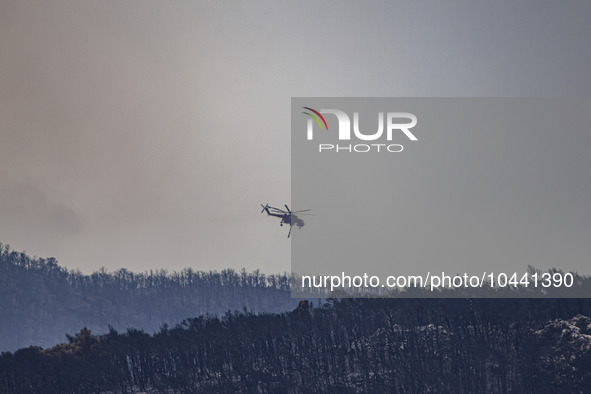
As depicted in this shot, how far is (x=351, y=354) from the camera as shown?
5674 inches

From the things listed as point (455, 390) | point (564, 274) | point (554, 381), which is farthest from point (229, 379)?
point (564, 274)

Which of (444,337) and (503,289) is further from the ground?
(503,289)

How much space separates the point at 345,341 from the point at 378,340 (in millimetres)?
5920

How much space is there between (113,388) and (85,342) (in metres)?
13.5

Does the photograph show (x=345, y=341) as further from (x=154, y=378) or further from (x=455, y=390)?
(x=154, y=378)

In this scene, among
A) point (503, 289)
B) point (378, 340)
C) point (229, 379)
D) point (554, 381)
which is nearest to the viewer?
point (554, 381)

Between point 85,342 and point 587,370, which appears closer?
point 587,370

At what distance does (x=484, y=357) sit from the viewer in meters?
138

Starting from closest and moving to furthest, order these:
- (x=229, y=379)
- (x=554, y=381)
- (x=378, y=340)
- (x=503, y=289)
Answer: (x=554, y=381) < (x=229, y=379) < (x=378, y=340) < (x=503, y=289)

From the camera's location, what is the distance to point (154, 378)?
138875 millimetres

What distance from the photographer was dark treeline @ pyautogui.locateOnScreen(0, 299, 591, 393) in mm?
132250

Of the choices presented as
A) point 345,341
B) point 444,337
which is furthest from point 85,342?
point 444,337

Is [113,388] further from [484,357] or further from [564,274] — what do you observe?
[564,274]

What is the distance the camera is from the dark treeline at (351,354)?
434 ft
